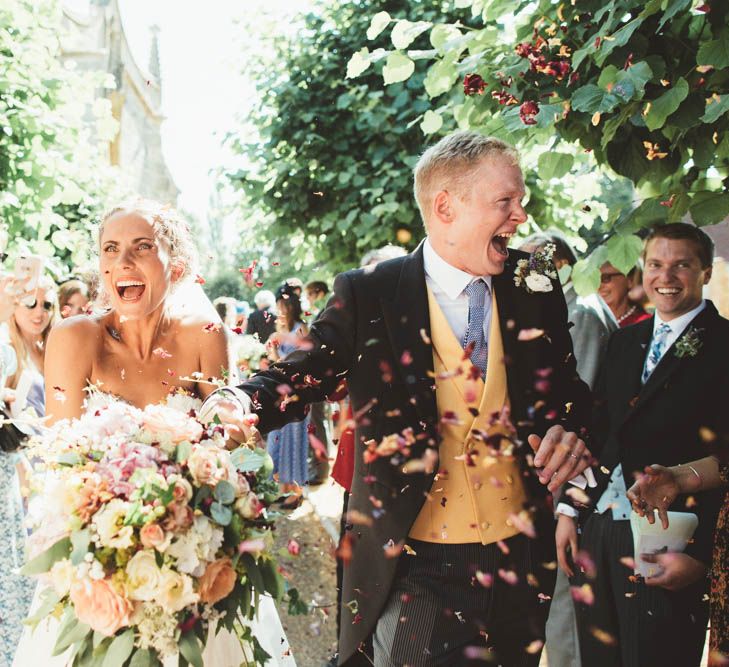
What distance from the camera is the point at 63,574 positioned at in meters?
2.06

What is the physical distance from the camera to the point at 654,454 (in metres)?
3.71

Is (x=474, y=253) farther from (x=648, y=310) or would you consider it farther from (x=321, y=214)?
(x=321, y=214)

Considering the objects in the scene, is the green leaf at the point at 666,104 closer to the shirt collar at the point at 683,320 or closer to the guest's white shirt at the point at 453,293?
the guest's white shirt at the point at 453,293

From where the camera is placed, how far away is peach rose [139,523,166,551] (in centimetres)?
197

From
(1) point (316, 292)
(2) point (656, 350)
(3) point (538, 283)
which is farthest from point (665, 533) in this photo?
(1) point (316, 292)

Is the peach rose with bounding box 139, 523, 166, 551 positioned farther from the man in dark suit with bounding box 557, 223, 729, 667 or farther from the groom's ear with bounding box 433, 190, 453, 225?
the man in dark suit with bounding box 557, 223, 729, 667

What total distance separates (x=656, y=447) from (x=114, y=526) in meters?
2.57

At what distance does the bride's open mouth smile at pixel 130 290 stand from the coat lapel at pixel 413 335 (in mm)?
1115

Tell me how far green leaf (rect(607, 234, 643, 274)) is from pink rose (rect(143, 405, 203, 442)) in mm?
2048

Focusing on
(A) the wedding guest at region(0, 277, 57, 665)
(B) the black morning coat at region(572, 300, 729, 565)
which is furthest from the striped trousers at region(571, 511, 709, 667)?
(A) the wedding guest at region(0, 277, 57, 665)

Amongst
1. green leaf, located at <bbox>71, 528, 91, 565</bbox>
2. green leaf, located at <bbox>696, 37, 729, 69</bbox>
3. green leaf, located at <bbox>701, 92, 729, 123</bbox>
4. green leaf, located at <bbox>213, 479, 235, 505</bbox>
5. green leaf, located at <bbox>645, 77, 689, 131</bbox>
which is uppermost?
green leaf, located at <bbox>696, 37, 729, 69</bbox>

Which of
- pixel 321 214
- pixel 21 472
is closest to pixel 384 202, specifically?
pixel 321 214

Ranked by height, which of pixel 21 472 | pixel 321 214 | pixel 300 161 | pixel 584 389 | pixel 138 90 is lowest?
pixel 21 472

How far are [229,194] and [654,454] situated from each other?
25.6 feet
